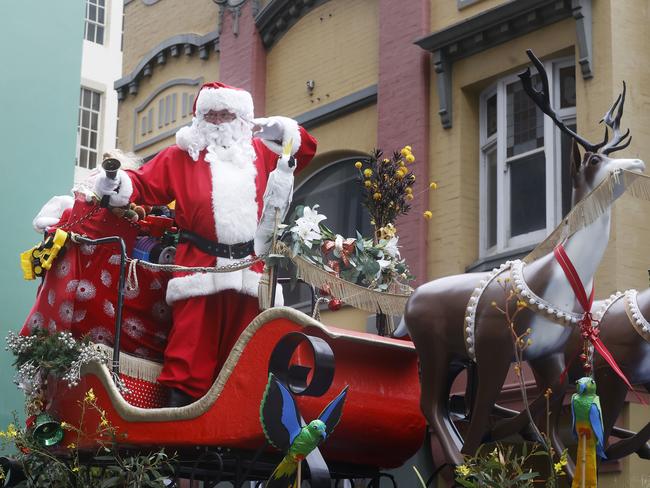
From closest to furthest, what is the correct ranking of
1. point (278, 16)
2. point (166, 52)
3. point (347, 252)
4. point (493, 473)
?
point (493, 473), point (347, 252), point (278, 16), point (166, 52)

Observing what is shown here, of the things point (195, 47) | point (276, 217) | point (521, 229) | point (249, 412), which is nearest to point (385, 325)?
point (276, 217)

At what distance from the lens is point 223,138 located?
6.64 metres

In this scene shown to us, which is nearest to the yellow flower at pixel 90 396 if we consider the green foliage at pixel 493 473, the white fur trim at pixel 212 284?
the white fur trim at pixel 212 284

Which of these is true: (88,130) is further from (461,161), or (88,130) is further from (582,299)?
(582,299)

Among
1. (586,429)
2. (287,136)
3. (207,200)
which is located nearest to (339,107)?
(287,136)

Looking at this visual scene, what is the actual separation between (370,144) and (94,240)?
636cm

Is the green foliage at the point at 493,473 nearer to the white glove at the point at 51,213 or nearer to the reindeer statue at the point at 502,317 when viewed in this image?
the reindeer statue at the point at 502,317

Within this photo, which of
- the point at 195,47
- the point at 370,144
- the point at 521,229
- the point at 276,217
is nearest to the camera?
the point at 276,217

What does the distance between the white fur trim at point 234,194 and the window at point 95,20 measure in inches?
730

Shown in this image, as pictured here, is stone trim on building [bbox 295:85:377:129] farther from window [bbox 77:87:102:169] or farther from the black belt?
window [bbox 77:87:102:169]

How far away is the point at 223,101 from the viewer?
261 inches

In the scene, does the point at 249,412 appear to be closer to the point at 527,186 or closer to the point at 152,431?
the point at 152,431

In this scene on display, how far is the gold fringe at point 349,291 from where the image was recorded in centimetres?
585

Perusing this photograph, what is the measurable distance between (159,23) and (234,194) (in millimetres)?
10492
